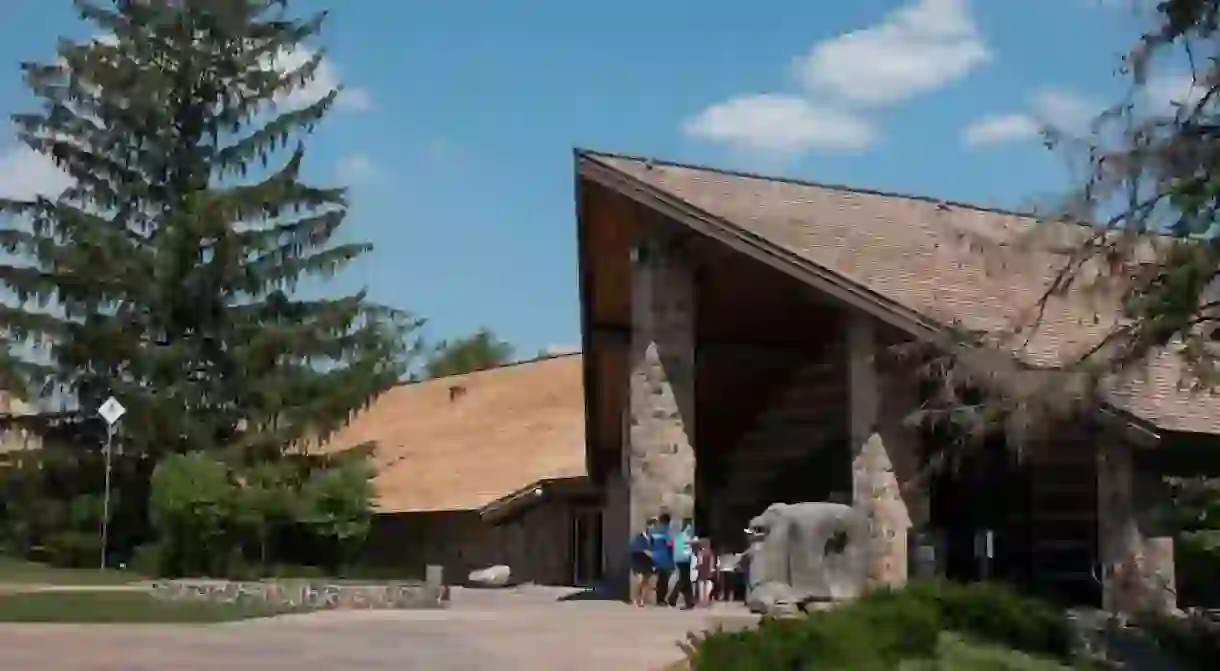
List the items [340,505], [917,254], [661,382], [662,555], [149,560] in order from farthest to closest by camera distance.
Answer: [149,560]
[340,505]
[661,382]
[662,555]
[917,254]

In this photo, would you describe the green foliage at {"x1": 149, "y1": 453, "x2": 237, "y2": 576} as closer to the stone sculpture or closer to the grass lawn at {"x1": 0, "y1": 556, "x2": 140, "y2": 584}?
the grass lawn at {"x1": 0, "y1": 556, "x2": 140, "y2": 584}

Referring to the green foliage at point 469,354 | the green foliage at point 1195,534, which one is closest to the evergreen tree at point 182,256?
the green foliage at point 1195,534

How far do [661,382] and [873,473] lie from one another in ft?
16.5

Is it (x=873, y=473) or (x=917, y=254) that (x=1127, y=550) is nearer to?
(x=873, y=473)

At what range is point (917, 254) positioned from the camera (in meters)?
23.5

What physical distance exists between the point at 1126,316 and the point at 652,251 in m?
14.4

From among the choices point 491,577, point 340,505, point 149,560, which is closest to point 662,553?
point 491,577

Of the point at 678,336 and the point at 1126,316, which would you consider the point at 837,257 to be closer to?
the point at 678,336

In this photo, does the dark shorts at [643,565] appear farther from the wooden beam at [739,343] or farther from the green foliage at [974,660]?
the green foliage at [974,660]

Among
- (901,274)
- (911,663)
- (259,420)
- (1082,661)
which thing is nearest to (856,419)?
(901,274)

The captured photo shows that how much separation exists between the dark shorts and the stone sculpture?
3.16 m

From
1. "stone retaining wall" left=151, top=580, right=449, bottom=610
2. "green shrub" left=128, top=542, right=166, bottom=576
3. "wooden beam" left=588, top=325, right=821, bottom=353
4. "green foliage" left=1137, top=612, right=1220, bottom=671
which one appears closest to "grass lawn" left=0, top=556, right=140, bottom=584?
"green shrub" left=128, top=542, right=166, bottom=576

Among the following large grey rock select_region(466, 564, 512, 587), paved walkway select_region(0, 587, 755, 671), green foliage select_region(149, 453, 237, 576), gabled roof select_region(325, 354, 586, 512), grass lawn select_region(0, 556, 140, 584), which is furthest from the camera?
gabled roof select_region(325, 354, 586, 512)

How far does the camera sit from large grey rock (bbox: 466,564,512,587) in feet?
110
